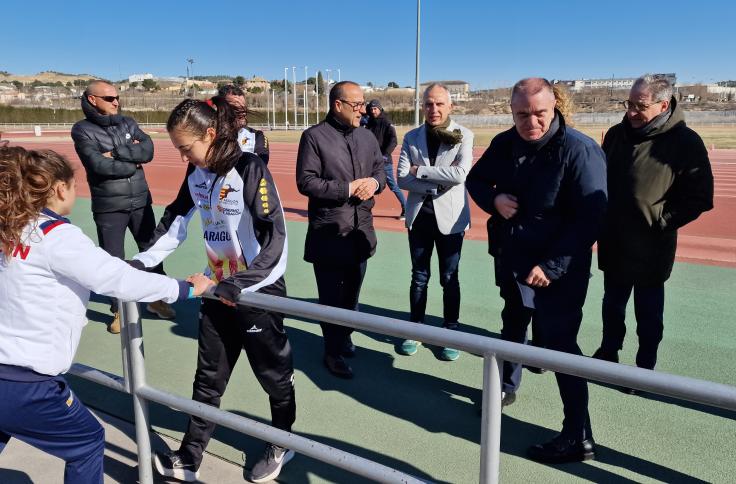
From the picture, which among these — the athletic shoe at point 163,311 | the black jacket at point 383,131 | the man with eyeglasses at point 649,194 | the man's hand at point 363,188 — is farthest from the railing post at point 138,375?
the black jacket at point 383,131

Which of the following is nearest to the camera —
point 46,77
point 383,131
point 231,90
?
point 231,90

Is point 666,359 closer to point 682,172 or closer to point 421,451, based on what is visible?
point 682,172

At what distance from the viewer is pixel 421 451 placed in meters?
2.80

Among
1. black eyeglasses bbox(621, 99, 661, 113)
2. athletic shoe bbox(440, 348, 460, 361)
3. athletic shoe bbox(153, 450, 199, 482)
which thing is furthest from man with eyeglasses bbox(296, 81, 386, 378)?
black eyeglasses bbox(621, 99, 661, 113)

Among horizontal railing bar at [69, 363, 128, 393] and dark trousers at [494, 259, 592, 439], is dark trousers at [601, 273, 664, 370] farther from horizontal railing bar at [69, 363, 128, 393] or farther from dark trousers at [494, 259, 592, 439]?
horizontal railing bar at [69, 363, 128, 393]

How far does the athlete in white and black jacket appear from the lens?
236 cm

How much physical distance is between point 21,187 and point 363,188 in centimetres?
204

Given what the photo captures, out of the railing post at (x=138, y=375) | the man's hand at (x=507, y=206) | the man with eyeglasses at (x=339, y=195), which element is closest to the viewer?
the railing post at (x=138, y=375)

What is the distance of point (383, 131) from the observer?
8.12m

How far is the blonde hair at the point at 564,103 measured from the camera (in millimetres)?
2863

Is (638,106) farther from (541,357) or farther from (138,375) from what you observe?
(138,375)

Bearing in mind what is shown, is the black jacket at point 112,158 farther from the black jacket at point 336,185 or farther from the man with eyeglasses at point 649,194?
the man with eyeglasses at point 649,194

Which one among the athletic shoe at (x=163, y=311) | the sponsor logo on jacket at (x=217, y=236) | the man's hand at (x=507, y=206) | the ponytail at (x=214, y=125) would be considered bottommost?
the athletic shoe at (x=163, y=311)

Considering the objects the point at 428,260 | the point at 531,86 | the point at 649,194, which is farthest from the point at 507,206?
the point at 428,260
